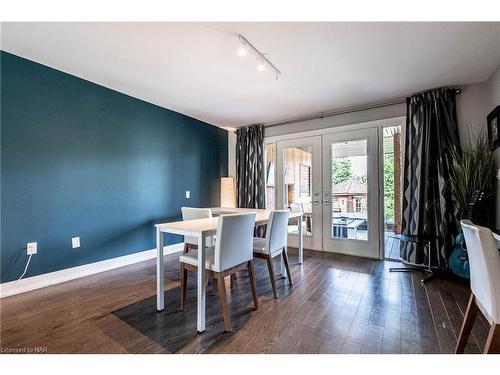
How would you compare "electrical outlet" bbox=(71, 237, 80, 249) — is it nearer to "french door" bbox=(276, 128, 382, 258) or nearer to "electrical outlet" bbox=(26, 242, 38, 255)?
"electrical outlet" bbox=(26, 242, 38, 255)

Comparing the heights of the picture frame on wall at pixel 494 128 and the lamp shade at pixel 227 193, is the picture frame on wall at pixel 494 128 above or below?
above

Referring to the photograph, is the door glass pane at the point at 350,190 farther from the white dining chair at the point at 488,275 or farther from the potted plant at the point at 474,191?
the white dining chair at the point at 488,275

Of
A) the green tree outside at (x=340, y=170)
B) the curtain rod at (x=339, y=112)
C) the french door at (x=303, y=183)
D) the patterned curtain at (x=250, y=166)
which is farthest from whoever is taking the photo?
the patterned curtain at (x=250, y=166)

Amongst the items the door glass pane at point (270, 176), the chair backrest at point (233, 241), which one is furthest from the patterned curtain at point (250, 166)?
the chair backrest at point (233, 241)

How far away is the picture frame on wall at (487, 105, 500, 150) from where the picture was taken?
8.02 feet

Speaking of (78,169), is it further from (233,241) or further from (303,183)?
(303,183)

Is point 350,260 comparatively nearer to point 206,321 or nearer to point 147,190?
point 206,321

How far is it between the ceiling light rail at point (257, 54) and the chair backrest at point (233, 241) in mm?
1505

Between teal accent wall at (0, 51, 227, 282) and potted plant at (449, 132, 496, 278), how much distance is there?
3816mm

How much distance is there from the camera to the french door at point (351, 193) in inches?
141

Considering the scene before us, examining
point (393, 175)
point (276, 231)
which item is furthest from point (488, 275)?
point (393, 175)

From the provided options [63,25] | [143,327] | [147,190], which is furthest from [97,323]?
[63,25]
